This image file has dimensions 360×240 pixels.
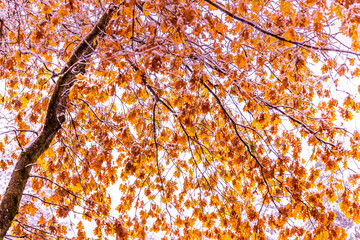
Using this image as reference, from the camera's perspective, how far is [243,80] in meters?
2.73

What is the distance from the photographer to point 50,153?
3.24m

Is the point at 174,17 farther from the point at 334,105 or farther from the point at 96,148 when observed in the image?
the point at 334,105

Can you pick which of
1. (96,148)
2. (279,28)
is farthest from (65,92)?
(279,28)

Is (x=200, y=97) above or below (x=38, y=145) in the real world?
above

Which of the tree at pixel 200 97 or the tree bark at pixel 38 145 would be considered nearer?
the tree at pixel 200 97

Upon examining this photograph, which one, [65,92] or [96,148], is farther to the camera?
[96,148]

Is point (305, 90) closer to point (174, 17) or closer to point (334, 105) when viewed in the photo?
point (334, 105)

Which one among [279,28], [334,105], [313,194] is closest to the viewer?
[279,28]

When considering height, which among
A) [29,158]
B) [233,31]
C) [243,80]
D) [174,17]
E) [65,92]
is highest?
[233,31]

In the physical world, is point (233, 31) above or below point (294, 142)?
above

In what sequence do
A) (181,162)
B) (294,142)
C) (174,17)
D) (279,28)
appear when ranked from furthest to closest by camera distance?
(181,162)
(294,142)
(279,28)
(174,17)

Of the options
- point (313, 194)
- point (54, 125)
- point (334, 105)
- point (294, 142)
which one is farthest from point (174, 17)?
point (334, 105)

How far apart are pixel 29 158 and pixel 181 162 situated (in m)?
2.50

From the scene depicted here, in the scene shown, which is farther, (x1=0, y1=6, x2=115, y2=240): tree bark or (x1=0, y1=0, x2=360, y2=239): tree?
(x1=0, y1=6, x2=115, y2=240): tree bark
